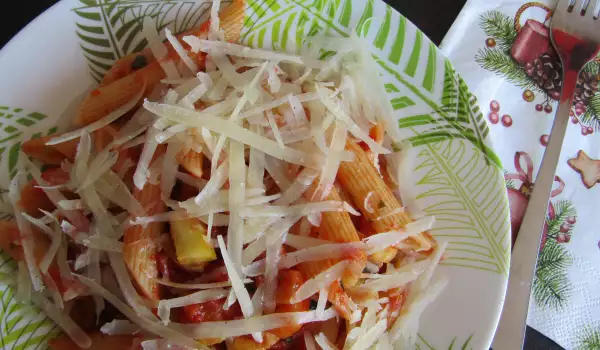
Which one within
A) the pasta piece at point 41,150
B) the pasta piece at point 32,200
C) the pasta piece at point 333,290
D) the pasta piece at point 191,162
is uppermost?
the pasta piece at point 191,162

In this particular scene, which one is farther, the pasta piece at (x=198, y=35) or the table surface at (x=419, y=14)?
the table surface at (x=419, y=14)

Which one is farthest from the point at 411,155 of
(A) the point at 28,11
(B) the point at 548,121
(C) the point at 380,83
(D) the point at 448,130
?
(A) the point at 28,11

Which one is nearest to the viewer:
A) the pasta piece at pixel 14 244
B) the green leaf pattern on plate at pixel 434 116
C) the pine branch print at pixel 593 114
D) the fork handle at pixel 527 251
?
the pasta piece at pixel 14 244

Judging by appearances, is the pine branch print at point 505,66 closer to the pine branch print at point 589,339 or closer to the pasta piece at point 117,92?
the pine branch print at point 589,339

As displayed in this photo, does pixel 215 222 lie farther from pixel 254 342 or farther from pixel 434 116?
pixel 434 116

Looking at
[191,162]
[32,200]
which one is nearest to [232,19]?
[191,162]

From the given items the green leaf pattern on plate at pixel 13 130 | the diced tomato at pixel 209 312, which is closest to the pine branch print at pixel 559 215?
the diced tomato at pixel 209 312

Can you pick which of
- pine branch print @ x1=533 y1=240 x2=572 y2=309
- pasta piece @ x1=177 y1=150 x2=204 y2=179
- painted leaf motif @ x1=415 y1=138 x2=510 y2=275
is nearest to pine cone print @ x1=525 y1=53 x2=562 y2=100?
pine branch print @ x1=533 y1=240 x2=572 y2=309

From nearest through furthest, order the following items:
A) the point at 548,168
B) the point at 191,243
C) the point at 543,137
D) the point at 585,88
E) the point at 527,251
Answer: the point at 191,243, the point at 527,251, the point at 548,168, the point at 543,137, the point at 585,88
